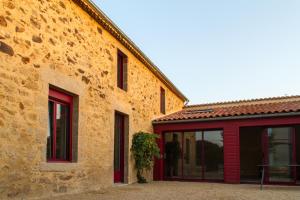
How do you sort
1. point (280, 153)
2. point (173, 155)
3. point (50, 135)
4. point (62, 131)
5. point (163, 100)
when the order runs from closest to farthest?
point (50, 135)
point (62, 131)
point (280, 153)
point (173, 155)
point (163, 100)

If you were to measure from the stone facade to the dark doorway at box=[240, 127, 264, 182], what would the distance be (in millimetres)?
5060

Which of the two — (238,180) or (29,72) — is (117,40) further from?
(238,180)

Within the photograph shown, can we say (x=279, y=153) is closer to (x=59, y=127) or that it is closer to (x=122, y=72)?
(x=122, y=72)

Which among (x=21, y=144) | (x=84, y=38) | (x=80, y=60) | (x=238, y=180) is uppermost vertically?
(x=84, y=38)

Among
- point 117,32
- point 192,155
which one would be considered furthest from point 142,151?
point 117,32

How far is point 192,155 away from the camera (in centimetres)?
1472

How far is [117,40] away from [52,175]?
5.42m

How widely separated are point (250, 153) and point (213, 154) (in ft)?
7.46

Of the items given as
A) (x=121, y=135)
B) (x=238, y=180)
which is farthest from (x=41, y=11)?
(x=238, y=180)

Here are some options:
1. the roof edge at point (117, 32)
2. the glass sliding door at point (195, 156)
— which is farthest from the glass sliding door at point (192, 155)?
the roof edge at point (117, 32)

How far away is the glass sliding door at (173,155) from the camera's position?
49.3 feet

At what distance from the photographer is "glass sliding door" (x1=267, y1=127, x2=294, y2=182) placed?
1296 cm

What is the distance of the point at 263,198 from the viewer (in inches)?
337

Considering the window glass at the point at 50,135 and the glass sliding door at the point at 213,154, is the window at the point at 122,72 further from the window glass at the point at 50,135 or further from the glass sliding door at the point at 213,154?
the window glass at the point at 50,135
